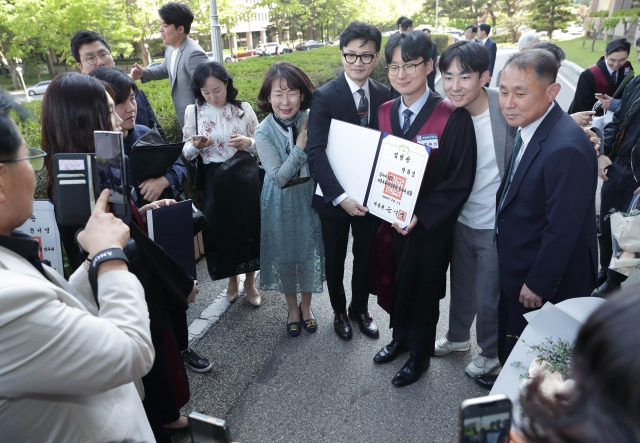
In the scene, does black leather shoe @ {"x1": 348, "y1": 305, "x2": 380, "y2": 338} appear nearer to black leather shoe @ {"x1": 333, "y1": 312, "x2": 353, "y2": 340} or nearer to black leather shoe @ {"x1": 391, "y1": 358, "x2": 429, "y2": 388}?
black leather shoe @ {"x1": 333, "y1": 312, "x2": 353, "y2": 340}

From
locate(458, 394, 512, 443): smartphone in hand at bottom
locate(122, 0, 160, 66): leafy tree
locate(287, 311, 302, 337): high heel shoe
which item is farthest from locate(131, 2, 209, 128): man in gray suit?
locate(122, 0, 160, 66): leafy tree

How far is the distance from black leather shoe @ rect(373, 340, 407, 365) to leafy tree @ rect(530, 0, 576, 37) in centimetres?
4279

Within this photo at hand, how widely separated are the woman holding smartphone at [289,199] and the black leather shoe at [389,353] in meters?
0.61

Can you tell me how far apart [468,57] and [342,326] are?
2.10 m

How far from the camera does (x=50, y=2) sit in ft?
68.4

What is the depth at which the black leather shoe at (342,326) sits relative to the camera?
3.54 metres

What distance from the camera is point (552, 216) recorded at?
2.24 m

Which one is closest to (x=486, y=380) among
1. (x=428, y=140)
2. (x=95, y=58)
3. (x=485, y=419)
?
(x=428, y=140)

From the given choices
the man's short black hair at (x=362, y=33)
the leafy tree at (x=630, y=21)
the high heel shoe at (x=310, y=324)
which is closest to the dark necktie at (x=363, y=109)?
the man's short black hair at (x=362, y=33)

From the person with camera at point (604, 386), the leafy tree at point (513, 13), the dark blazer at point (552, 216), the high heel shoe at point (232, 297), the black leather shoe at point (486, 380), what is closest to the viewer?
the person with camera at point (604, 386)

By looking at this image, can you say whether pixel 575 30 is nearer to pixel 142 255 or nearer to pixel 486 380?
pixel 486 380

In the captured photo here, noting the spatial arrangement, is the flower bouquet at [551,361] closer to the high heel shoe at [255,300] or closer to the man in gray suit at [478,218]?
the man in gray suit at [478,218]

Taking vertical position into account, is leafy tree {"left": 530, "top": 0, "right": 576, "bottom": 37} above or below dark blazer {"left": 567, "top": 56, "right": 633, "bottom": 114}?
above

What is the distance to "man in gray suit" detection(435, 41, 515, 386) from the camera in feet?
8.63
